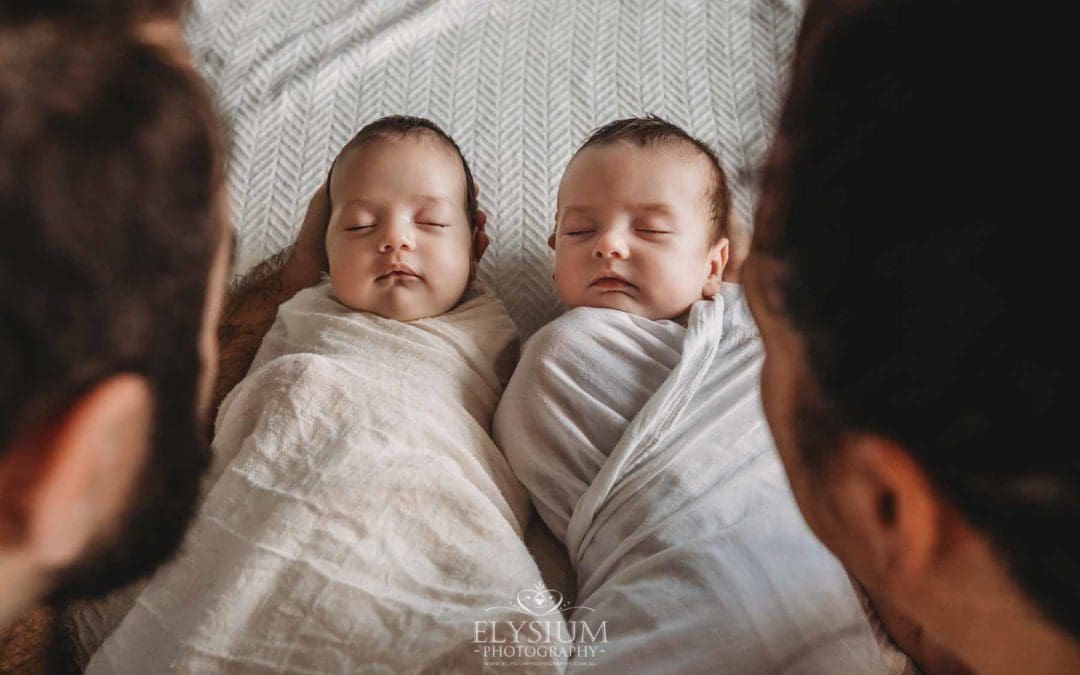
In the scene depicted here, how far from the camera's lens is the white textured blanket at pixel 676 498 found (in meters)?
0.81

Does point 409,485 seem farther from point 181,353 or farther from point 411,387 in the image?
point 181,353

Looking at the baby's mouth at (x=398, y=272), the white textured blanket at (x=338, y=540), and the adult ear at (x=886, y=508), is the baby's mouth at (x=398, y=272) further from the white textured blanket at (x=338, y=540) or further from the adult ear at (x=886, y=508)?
the adult ear at (x=886, y=508)

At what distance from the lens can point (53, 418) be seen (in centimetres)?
43

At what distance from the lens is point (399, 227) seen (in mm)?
1220

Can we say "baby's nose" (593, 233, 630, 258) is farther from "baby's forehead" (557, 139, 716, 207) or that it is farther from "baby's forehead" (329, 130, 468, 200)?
"baby's forehead" (329, 130, 468, 200)

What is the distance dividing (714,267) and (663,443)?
1.23 ft

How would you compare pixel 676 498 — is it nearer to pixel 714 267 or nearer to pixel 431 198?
pixel 714 267

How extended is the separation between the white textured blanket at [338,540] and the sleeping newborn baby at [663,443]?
0.31 ft

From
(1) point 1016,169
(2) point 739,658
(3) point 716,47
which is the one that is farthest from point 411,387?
(3) point 716,47

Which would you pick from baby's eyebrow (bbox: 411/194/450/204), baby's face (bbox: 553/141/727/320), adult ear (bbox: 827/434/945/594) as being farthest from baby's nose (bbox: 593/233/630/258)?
adult ear (bbox: 827/434/945/594)

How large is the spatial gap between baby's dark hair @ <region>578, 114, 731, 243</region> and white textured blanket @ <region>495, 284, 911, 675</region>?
0.13 m

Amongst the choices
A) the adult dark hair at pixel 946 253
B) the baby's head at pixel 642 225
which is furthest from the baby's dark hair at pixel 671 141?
the adult dark hair at pixel 946 253

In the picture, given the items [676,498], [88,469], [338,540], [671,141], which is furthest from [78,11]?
[671,141]

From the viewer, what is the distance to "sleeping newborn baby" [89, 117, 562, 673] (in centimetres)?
81
